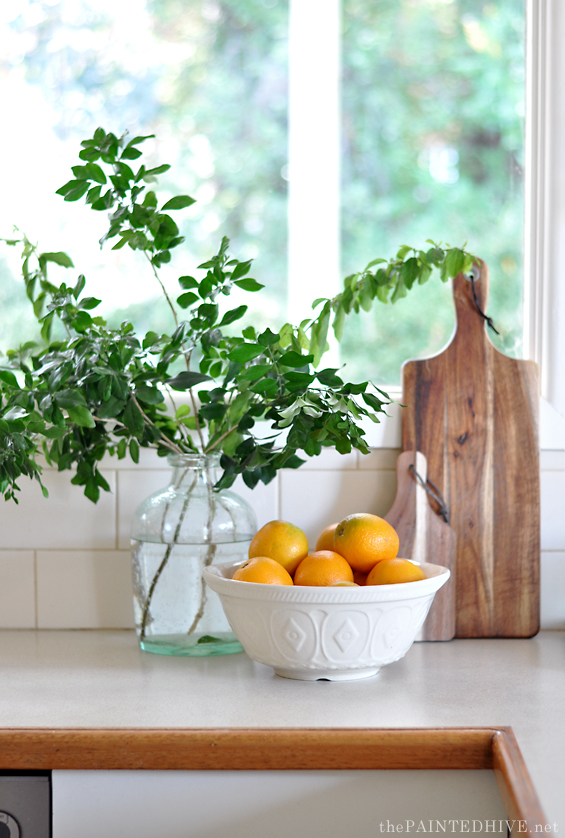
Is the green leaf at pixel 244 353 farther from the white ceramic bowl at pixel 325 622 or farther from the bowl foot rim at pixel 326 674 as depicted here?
the bowl foot rim at pixel 326 674

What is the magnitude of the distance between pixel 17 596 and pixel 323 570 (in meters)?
0.58

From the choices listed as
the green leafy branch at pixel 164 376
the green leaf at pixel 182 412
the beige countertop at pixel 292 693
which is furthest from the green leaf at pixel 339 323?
the beige countertop at pixel 292 693

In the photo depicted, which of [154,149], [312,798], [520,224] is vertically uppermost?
[154,149]

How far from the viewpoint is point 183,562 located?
105 centimetres

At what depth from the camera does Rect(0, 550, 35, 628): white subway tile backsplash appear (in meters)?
1.20

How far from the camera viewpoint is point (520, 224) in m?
1.30

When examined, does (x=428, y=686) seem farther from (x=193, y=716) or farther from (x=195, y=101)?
(x=195, y=101)

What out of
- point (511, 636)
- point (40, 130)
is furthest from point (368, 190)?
point (511, 636)

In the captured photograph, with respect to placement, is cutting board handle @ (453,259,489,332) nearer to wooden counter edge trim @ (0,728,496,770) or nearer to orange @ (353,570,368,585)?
orange @ (353,570,368,585)

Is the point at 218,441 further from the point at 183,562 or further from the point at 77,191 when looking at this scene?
the point at 77,191

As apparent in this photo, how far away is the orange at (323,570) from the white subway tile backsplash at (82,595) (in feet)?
1.33

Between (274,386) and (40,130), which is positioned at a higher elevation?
(40,130)

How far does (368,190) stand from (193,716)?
0.94m

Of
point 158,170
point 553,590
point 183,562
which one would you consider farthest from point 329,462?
point 158,170
